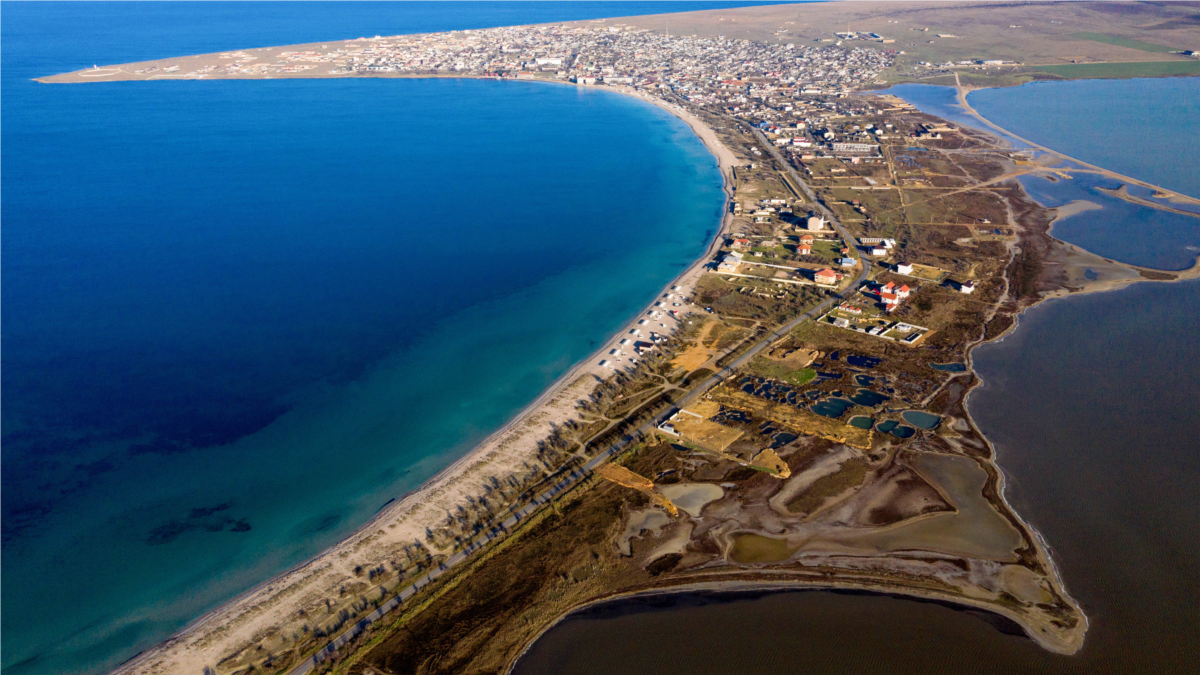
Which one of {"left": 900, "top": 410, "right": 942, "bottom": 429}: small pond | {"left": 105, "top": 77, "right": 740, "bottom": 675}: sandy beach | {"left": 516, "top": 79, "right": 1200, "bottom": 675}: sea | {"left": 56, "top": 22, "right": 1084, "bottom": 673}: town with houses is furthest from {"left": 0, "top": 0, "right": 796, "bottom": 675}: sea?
{"left": 900, "top": 410, "right": 942, "bottom": 429}: small pond

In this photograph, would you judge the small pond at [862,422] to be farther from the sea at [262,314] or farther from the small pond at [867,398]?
the sea at [262,314]

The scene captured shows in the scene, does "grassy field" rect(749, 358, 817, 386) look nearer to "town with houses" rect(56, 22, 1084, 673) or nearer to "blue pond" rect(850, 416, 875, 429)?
"town with houses" rect(56, 22, 1084, 673)

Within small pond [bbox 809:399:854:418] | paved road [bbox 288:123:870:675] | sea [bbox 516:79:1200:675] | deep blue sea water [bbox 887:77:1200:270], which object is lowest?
deep blue sea water [bbox 887:77:1200:270]

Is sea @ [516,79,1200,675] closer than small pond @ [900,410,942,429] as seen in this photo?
Yes

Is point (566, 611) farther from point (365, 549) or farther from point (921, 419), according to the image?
point (921, 419)

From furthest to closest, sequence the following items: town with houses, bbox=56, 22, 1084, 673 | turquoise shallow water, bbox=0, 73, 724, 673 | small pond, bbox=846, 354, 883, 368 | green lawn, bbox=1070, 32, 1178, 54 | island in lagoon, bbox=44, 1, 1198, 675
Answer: green lawn, bbox=1070, 32, 1178, 54, small pond, bbox=846, 354, 883, 368, turquoise shallow water, bbox=0, 73, 724, 673, town with houses, bbox=56, 22, 1084, 673, island in lagoon, bbox=44, 1, 1198, 675

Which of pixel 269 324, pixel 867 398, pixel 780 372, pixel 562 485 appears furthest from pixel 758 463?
pixel 269 324

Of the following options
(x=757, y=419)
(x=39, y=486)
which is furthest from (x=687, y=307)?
(x=39, y=486)
